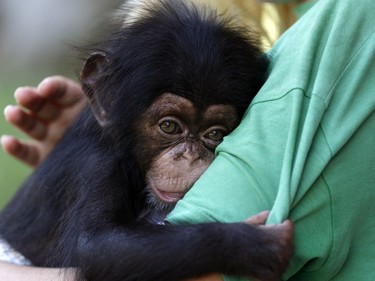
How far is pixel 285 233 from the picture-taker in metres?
2.02

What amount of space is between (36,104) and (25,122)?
13cm

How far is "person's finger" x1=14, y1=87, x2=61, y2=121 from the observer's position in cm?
381

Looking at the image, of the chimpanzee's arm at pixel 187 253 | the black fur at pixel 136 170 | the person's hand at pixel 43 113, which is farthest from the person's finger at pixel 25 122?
the chimpanzee's arm at pixel 187 253

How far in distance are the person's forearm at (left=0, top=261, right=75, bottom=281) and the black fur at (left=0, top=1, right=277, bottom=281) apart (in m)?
0.05

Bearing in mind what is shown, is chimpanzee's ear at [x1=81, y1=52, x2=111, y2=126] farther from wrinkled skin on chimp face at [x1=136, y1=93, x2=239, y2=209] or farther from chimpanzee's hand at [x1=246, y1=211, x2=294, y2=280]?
chimpanzee's hand at [x1=246, y1=211, x2=294, y2=280]

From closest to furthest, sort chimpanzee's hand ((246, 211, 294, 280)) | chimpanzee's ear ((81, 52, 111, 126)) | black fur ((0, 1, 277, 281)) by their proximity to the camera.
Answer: chimpanzee's hand ((246, 211, 294, 280)) < black fur ((0, 1, 277, 281)) < chimpanzee's ear ((81, 52, 111, 126))

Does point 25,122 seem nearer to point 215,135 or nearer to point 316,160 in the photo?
point 215,135

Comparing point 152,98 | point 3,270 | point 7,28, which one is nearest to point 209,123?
point 152,98

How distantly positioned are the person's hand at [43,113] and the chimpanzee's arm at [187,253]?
154 centimetres

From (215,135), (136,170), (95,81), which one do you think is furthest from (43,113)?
(215,135)

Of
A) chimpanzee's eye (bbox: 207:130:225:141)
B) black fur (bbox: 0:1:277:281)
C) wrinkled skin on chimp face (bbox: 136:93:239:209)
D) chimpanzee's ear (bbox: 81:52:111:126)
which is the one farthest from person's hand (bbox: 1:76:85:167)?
chimpanzee's eye (bbox: 207:130:225:141)

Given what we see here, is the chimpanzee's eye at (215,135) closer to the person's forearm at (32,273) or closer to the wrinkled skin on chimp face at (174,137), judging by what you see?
the wrinkled skin on chimp face at (174,137)

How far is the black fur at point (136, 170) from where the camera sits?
7.14 feet

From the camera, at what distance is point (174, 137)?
2789mm
